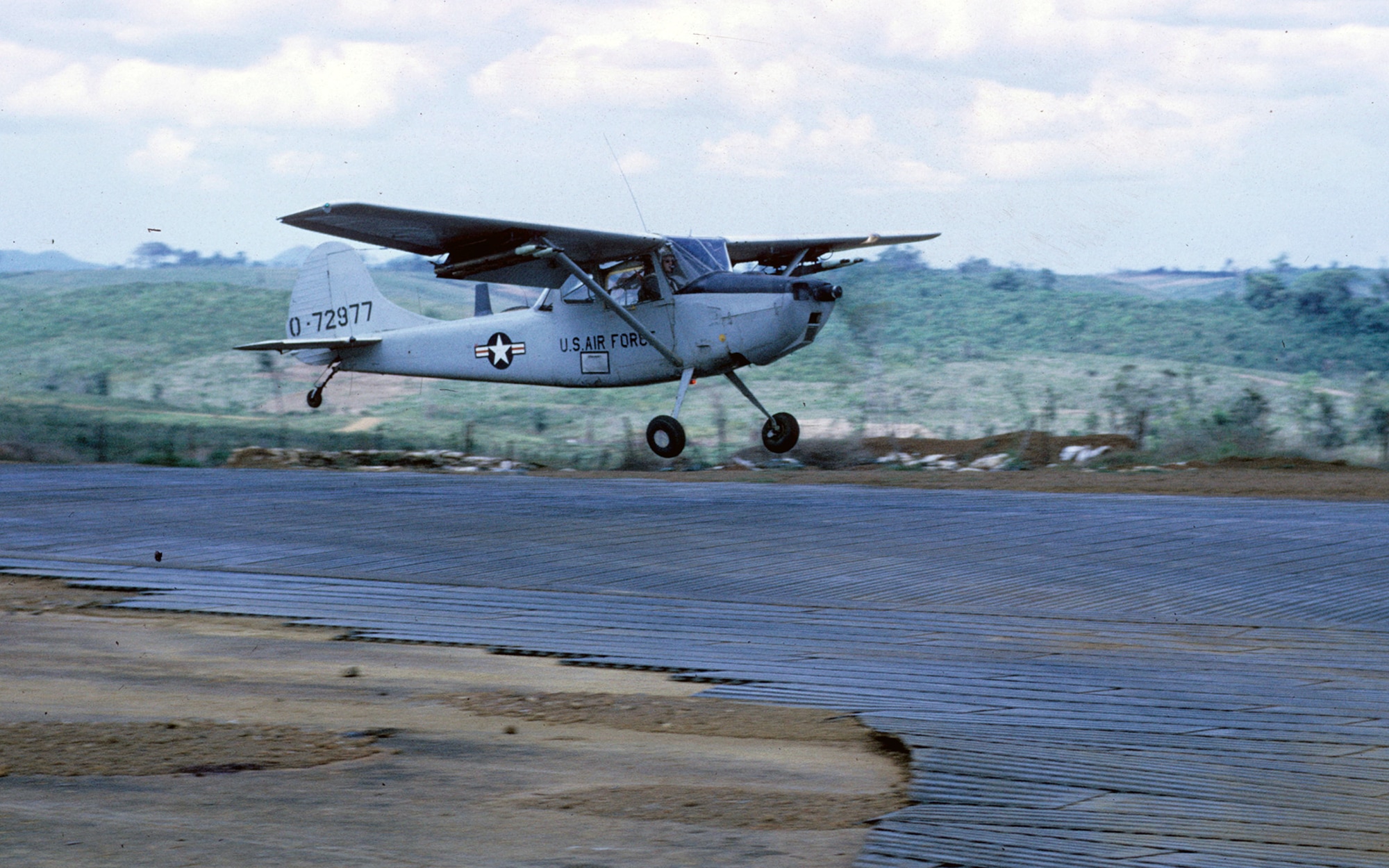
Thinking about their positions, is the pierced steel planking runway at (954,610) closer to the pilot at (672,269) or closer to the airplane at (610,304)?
the airplane at (610,304)

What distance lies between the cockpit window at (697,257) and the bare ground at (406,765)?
14.0 meters

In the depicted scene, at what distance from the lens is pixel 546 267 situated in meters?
20.9

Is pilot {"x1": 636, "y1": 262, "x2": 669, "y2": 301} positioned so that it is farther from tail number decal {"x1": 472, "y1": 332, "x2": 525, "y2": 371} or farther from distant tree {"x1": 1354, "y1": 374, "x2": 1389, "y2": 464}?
distant tree {"x1": 1354, "y1": 374, "x2": 1389, "y2": 464}

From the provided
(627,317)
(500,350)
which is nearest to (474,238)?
(627,317)

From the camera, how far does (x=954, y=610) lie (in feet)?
23.6

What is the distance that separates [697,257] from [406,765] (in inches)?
632

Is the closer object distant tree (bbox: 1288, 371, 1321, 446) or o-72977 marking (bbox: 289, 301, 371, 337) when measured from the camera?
distant tree (bbox: 1288, 371, 1321, 446)

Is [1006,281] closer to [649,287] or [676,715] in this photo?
[649,287]

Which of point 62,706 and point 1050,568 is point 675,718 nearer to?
point 62,706

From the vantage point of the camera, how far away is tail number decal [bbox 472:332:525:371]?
21.6 metres

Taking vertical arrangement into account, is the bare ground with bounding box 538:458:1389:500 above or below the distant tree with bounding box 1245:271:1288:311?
below

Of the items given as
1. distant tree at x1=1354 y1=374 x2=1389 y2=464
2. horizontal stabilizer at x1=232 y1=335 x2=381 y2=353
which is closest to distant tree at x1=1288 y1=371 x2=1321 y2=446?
distant tree at x1=1354 y1=374 x2=1389 y2=464

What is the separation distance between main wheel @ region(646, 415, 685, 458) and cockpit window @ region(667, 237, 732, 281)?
195cm

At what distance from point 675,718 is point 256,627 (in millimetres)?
2748
